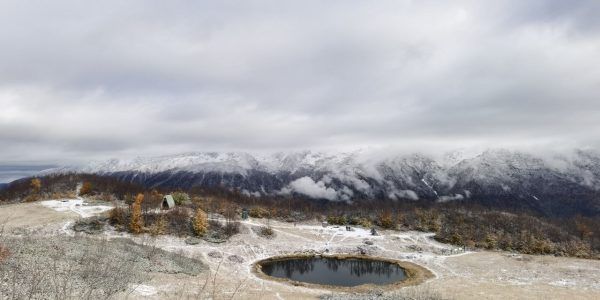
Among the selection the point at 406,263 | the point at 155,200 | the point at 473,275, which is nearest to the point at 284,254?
the point at 406,263

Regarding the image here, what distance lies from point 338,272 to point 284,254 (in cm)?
1331

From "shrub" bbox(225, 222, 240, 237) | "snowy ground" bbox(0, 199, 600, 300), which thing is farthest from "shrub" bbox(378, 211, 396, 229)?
"shrub" bbox(225, 222, 240, 237)

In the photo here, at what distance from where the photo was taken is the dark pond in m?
60.1

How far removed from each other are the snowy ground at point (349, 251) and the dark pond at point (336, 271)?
13.5ft

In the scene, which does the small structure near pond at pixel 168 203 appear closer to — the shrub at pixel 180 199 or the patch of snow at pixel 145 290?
the shrub at pixel 180 199

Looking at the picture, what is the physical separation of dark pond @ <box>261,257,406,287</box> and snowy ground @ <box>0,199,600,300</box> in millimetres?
4125

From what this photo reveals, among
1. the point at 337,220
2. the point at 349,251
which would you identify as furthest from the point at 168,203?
the point at 337,220

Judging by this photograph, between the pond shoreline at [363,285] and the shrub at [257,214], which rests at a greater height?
the shrub at [257,214]

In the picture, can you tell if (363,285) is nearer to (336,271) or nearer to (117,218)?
(336,271)

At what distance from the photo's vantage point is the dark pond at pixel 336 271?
197ft

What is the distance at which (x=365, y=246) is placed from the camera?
8262cm

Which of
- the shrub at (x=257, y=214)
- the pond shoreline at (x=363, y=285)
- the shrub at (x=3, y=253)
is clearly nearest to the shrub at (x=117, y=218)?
the pond shoreline at (x=363, y=285)

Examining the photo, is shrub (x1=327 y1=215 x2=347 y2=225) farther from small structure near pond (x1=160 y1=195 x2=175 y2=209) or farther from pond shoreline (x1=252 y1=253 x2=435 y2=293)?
small structure near pond (x1=160 y1=195 x2=175 y2=209)

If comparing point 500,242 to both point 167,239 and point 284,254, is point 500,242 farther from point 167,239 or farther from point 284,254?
point 167,239
